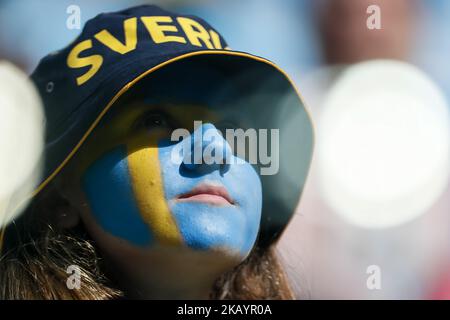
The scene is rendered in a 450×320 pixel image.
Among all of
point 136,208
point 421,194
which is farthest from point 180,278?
point 421,194

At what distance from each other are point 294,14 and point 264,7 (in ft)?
0.42

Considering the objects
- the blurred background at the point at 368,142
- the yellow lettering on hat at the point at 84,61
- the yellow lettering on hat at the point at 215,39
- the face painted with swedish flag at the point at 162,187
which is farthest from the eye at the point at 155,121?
the blurred background at the point at 368,142

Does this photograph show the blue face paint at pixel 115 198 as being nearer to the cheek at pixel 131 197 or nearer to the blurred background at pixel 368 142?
the cheek at pixel 131 197

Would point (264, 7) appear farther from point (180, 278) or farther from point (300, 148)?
point (180, 278)

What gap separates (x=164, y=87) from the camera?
1.23 metres

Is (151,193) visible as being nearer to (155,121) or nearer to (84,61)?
(155,121)

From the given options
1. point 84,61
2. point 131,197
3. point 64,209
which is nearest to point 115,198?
point 131,197

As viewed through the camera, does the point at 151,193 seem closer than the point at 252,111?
Yes

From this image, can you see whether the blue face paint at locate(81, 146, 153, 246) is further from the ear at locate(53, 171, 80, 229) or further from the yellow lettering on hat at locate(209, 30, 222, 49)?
the yellow lettering on hat at locate(209, 30, 222, 49)

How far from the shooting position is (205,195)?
1157 millimetres

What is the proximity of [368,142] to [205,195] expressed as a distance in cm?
113

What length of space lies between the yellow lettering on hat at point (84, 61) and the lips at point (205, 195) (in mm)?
309

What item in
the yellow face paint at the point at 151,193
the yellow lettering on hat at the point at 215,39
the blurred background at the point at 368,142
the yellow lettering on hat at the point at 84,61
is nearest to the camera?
the yellow face paint at the point at 151,193

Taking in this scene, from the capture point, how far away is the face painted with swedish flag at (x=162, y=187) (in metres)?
1.14
